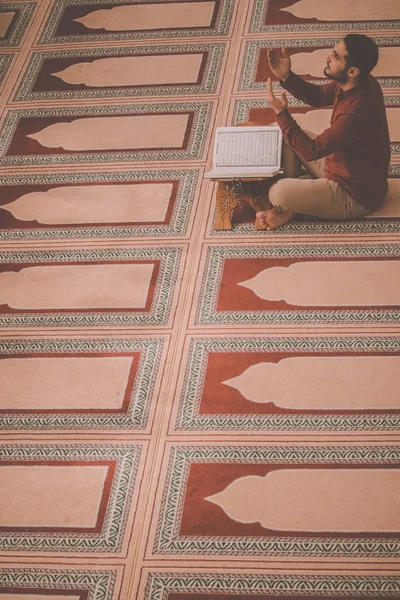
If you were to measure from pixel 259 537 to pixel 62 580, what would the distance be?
1.76ft

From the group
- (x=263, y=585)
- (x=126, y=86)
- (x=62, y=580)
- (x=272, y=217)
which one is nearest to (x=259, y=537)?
(x=263, y=585)

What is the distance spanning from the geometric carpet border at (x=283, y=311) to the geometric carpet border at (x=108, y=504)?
0.56 m

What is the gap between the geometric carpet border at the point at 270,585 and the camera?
2119mm

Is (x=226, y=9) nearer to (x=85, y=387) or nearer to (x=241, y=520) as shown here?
(x=85, y=387)

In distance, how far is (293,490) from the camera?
7.68ft

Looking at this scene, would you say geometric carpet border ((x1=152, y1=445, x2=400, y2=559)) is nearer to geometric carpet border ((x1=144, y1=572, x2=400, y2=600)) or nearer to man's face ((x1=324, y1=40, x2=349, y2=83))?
geometric carpet border ((x1=144, y1=572, x2=400, y2=600))

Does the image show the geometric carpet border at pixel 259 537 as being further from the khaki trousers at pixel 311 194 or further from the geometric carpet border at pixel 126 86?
the geometric carpet border at pixel 126 86

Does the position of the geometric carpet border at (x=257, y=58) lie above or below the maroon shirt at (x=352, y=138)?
above

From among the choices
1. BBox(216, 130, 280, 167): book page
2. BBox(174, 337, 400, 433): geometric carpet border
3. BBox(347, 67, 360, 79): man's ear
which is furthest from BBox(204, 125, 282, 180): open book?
BBox(174, 337, 400, 433): geometric carpet border

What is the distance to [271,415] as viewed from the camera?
8.27 ft

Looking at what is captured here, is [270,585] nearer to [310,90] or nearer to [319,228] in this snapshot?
[319,228]

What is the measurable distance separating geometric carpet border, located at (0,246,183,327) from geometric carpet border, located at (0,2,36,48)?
1.56m

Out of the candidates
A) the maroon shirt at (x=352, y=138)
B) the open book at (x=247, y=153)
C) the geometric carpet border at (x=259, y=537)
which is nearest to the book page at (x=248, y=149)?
the open book at (x=247, y=153)

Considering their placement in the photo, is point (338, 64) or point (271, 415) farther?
point (338, 64)
